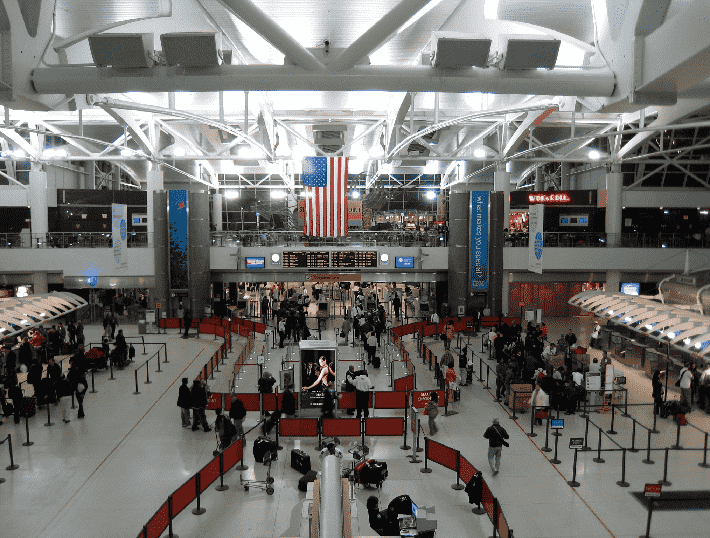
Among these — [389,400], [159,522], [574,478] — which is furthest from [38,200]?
[574,478]

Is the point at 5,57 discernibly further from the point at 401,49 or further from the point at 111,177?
the point at 111,177

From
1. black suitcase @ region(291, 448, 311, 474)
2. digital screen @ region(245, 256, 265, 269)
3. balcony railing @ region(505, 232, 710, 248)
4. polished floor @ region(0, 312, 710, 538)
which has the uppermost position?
balcony railing @ region(505, 232, 710, 248)

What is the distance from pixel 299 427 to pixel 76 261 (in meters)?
22.1

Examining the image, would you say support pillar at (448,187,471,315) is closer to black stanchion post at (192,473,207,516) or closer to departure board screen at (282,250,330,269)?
departure board screen at (282,250,330,269)

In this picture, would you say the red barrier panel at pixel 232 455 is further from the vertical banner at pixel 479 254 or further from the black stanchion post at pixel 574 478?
the vertical banner at pixel 479 254

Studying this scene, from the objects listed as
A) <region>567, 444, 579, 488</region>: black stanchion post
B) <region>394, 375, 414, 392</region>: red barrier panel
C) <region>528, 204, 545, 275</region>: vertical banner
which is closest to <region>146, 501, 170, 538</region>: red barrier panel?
<region>567, 444, 579, 488</region>: black stanchion post

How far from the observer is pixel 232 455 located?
33.7ft

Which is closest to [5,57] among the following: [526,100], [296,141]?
[526,100]

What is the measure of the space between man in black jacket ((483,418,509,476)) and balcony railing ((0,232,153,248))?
24160 millimetres

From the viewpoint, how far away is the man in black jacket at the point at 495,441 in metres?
10.1

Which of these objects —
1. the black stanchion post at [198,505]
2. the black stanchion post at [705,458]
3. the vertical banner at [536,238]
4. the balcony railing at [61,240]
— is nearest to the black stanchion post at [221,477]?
the black stanchion post at [198,505]

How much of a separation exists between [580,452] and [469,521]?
4.04 metres

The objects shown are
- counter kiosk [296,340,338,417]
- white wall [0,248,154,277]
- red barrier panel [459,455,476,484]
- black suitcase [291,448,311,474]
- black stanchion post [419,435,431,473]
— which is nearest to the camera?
Answer: red barrier panel [459,455,476,484]

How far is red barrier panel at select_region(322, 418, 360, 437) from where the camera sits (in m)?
11.9
